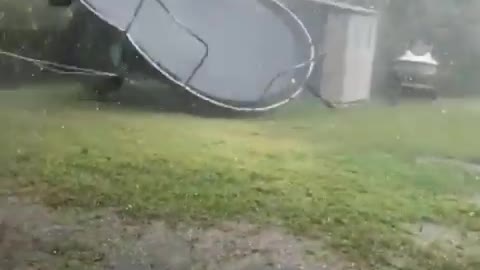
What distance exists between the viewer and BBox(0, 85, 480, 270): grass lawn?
2.39 ft

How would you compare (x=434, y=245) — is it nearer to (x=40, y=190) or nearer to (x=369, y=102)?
(x=369, y=102)

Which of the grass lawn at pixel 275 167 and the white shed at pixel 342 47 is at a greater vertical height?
the white shed at pixel 342 47

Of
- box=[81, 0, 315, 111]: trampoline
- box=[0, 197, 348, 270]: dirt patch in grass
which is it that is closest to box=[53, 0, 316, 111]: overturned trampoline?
box=[81, 0, 315, 111]: trampoline

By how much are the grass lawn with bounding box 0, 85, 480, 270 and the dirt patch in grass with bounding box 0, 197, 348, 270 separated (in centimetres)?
2

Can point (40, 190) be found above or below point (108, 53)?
below

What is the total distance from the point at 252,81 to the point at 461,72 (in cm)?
26

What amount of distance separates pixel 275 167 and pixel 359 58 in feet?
0.61

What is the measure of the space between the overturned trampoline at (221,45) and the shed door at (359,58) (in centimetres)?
5

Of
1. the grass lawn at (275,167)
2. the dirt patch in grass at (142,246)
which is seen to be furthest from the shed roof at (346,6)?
the dirt patch in grass at (142,246)

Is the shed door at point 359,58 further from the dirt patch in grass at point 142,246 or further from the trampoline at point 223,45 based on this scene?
the dirt patch in grass at point 142,246

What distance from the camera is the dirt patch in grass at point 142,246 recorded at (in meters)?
0.71

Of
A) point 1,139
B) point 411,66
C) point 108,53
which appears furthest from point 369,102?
point 1,139

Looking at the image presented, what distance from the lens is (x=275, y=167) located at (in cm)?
79

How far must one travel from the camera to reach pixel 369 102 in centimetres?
85
